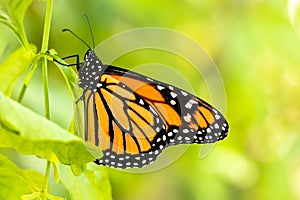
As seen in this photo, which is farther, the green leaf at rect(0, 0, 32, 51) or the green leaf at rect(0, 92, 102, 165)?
the green leaf at rect(0, 0, 32, 51)

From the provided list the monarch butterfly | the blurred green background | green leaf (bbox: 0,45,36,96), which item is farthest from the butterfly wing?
the blurred green background

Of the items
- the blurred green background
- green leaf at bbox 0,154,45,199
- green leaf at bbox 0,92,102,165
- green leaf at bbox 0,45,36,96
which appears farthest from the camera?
the blurred green background

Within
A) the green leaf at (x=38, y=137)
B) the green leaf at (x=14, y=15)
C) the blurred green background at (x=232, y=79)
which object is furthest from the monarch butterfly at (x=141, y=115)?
the blurred green background at (x=232, y=79)

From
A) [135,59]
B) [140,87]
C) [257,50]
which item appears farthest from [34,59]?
[257,50]

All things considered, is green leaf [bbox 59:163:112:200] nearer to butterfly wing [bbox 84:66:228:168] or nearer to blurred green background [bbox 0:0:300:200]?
butterfly wing [bbox 84:66:228:168]

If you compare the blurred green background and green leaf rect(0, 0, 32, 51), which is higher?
the blurred green background

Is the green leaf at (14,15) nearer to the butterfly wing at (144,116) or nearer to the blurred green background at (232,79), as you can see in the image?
the butterfly wing at (144,116)
